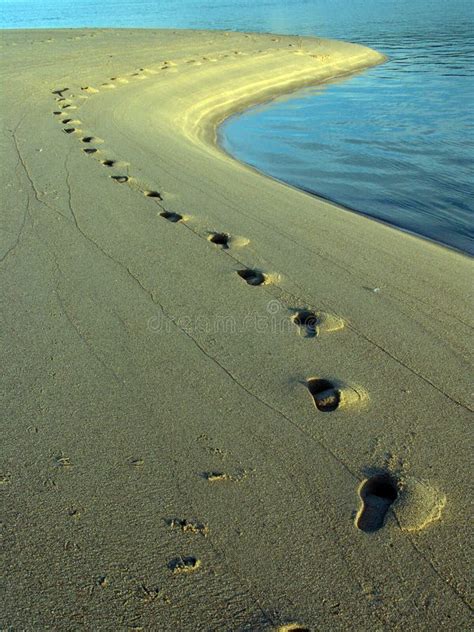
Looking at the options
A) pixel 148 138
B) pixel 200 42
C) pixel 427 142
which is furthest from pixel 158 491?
pixel 200 42

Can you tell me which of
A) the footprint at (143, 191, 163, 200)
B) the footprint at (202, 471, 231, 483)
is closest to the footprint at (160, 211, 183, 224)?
the footprint at (143, 191, 163, 200)

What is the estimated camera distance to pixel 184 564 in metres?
1.95

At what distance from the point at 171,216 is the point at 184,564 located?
3.49 metres

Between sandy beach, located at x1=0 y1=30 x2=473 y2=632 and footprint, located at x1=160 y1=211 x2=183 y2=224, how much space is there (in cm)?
2

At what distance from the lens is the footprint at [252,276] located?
154 inches

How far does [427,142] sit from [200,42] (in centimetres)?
1411

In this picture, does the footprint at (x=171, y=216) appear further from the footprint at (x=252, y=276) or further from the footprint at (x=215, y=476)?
the footprint at (x=215, y=476)

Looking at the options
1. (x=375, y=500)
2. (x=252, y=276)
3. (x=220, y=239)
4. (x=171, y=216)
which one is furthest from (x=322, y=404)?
(x=171, y=216)

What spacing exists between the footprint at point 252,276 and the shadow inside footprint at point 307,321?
49 centimetres

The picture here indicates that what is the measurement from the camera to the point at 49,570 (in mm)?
1917

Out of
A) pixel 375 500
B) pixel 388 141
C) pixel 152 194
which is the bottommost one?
pixel 388 141

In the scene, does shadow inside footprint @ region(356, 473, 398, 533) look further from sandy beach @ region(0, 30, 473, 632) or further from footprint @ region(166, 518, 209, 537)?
footprint @ region(166, 518, 209, 537)

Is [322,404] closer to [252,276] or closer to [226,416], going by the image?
[226,416]

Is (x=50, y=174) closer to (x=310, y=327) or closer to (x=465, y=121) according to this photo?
(x=310, y=327)
